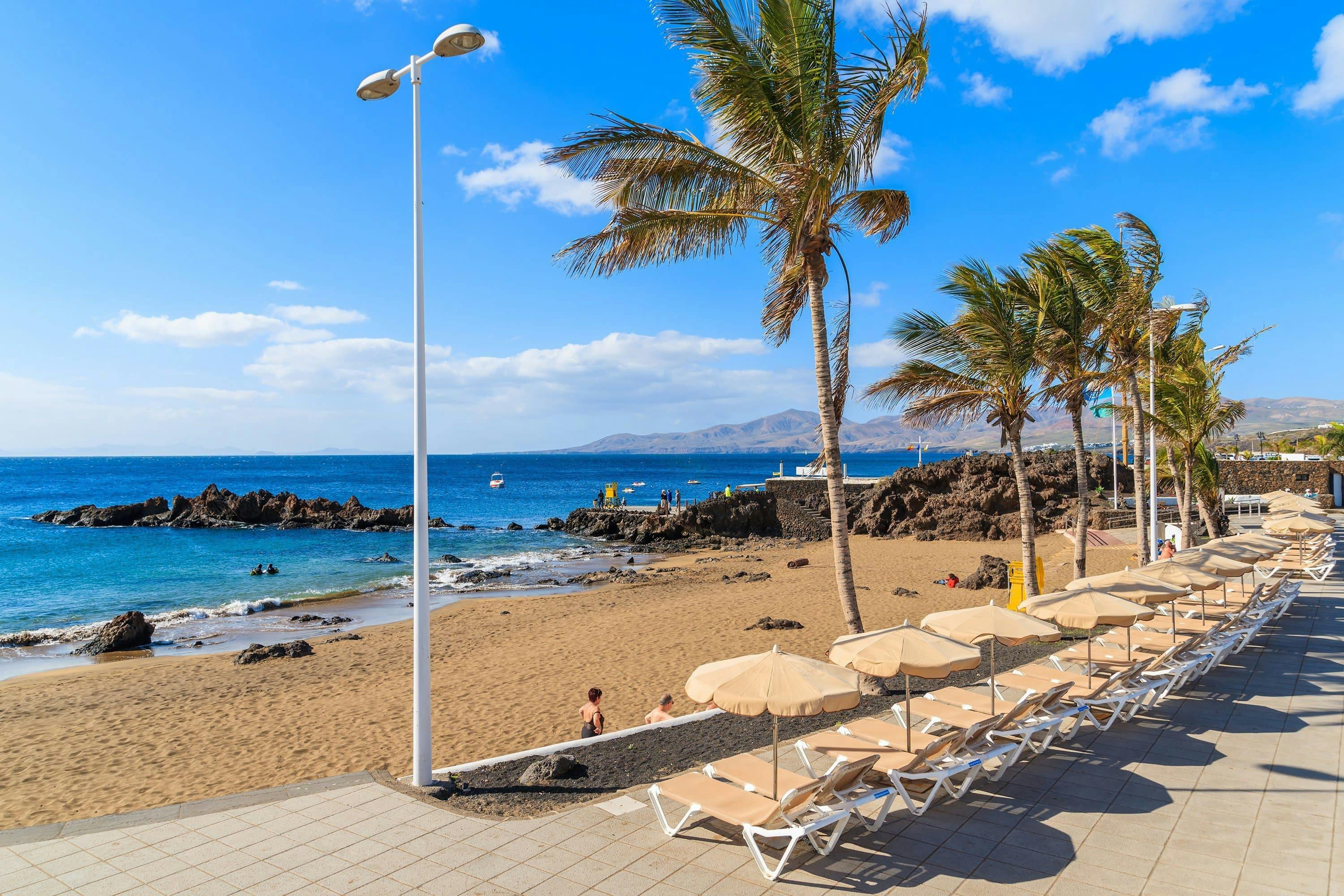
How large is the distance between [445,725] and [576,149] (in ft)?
26.9

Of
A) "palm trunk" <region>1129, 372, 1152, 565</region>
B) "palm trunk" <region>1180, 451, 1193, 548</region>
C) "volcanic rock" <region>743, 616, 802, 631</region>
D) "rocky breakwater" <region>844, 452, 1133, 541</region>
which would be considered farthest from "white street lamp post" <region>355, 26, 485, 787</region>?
"rocky breakwater" <region>844, 452, 1133, 541</region>

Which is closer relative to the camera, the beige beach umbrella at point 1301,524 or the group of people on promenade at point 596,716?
the group of people on promenade at point 596,716

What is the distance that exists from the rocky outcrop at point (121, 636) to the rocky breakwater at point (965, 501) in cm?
2912

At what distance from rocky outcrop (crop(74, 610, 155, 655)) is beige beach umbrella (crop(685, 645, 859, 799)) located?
18726 mm

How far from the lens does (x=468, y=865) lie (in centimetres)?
513

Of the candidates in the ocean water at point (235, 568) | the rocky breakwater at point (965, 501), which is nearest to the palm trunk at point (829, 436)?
the ocean water at point (235, 568)

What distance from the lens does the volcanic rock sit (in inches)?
619

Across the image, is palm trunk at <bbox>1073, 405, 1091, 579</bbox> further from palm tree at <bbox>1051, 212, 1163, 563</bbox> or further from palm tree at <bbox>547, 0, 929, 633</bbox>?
palm tree at <bbox>547, 0, 929, 633</bbox>

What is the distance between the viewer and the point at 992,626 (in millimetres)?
6977

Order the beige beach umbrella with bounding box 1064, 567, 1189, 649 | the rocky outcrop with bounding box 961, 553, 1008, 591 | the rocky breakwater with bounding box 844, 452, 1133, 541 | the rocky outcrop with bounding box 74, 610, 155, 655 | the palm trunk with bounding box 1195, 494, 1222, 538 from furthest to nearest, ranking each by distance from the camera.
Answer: the rocky breakwater with bounding box 844, 452, 1133, 541
the palm trunk with bounding box 1195, 494, 1222, 538
the rocky outcrop with bounding box 961, 553, 1008, 591
the rocky outcrop with bounding box 74, 610, 155, 655
the beige beach umbrella with bounding box 1064, 567, 1189, 649

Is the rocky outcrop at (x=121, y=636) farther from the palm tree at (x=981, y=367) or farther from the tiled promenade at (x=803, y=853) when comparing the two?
the palm tree at (x=981, y=367)

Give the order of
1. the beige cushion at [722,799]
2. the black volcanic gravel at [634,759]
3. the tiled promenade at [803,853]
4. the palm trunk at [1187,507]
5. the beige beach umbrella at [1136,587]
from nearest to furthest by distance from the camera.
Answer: the tiled promenade at [803,853]
the beige cushion at [722,799]
the black volcanic gravel at [634,759]
the beige beach umbrella at [1136,587]
the palm trunk at [1187,507]

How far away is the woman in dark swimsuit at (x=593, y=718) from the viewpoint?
Answer: 8.80m

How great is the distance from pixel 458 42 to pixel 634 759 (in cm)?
703
